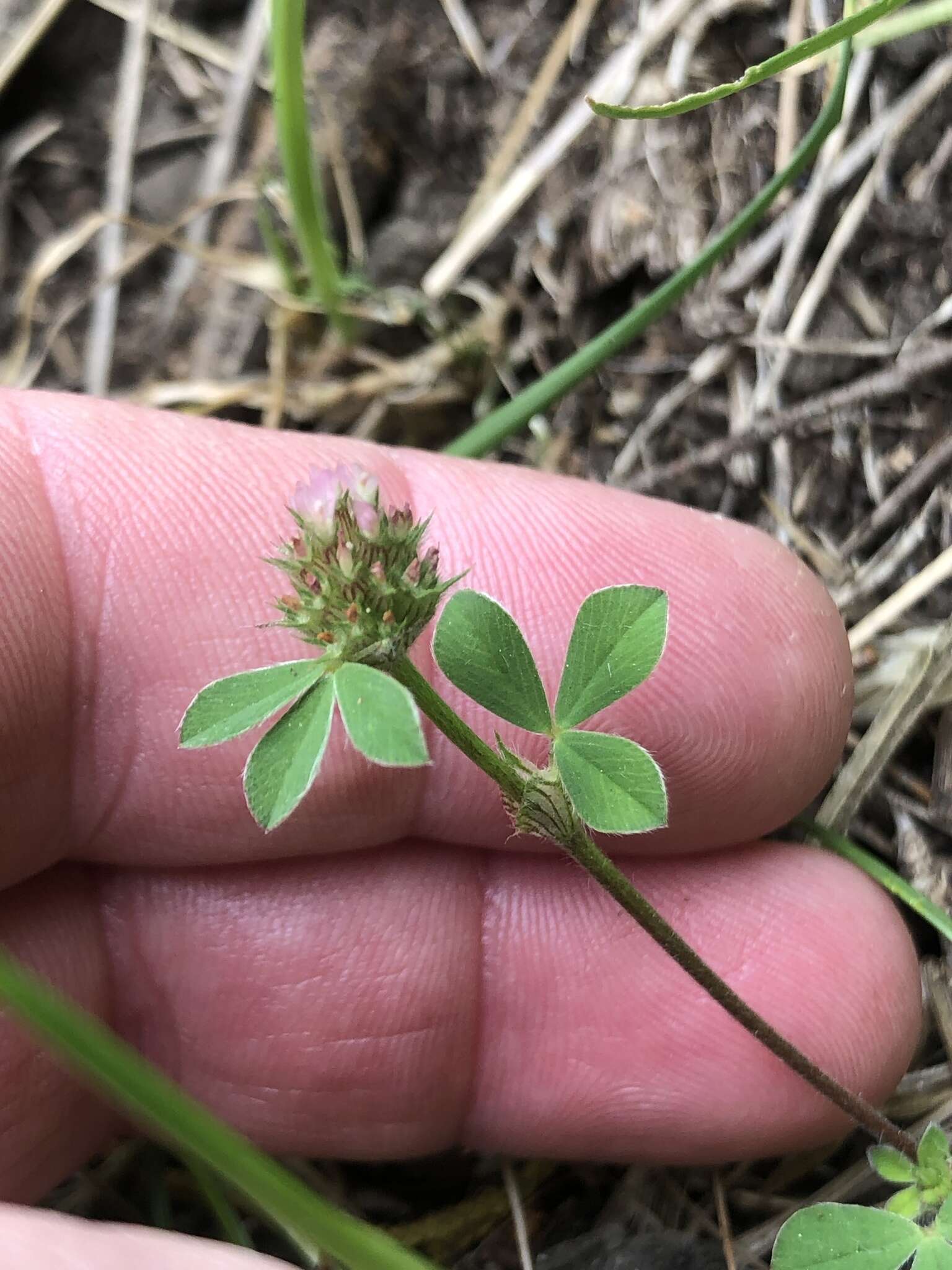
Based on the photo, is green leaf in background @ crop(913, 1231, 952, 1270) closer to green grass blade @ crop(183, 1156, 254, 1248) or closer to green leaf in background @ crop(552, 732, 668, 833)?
green leaf in background @ crop(552, 732, 668, 833)

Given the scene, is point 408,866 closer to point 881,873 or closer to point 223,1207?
point 223,1207

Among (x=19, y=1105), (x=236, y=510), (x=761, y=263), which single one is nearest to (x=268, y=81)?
(x=761, y=263)

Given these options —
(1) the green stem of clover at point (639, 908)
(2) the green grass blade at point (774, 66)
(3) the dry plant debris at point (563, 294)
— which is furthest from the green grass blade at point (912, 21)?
(1) the green stem of clover at point (639, 908)

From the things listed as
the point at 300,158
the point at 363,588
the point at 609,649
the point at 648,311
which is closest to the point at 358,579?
the point at 363,588

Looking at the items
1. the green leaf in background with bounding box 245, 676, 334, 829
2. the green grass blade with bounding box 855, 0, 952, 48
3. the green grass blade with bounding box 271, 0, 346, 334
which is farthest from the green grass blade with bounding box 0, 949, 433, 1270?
the green grass blade with bounding box 855, 0, 952, 48

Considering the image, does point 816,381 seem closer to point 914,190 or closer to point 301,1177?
point 914,190

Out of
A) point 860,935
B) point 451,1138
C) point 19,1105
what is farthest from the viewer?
point 451,1138

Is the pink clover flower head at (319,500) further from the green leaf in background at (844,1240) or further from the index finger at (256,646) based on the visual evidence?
the green leaf in background at (844,1240)
